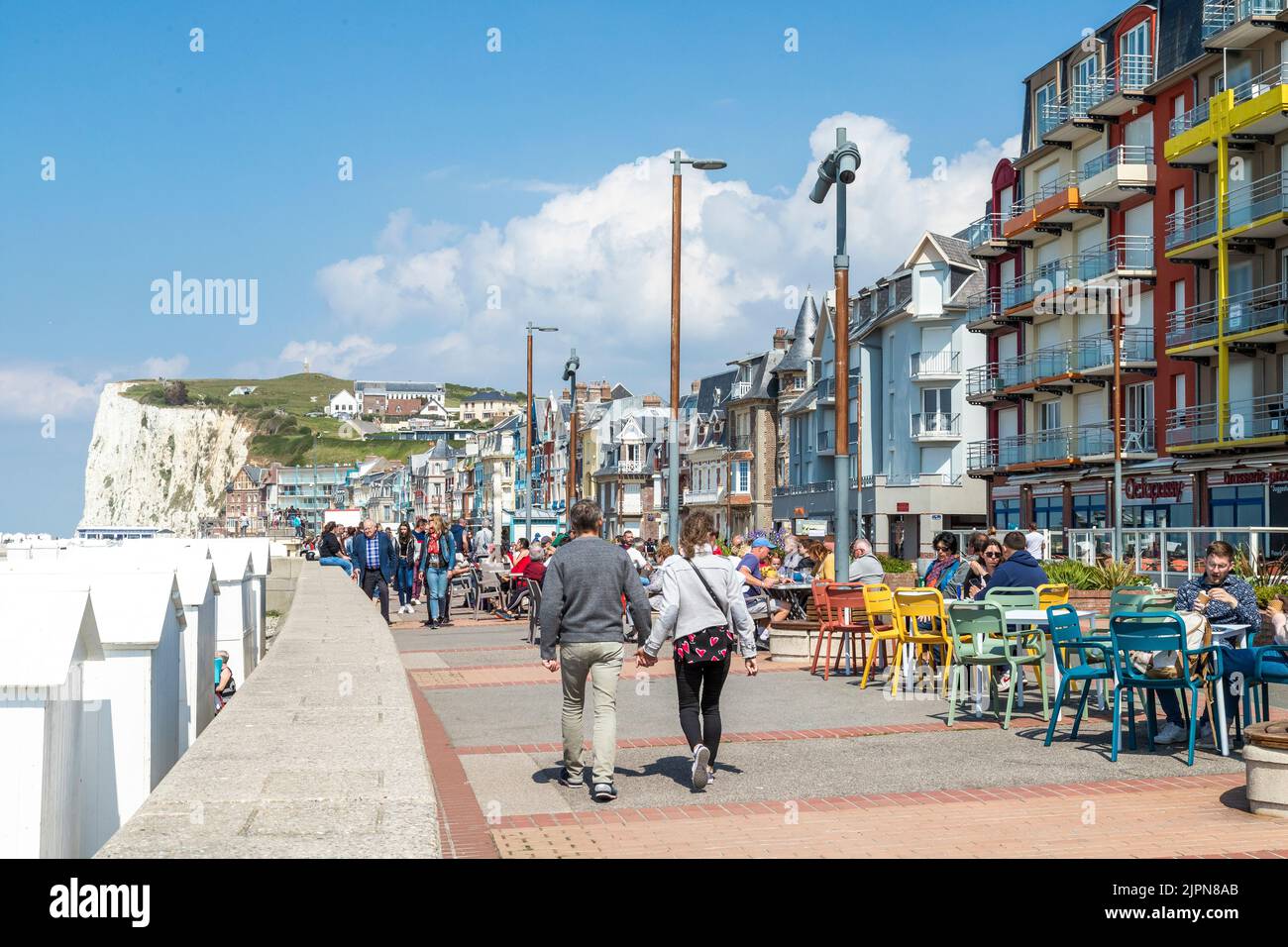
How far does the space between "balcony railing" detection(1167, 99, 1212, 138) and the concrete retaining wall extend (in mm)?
37056

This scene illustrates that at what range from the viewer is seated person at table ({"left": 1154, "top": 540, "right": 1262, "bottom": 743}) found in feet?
33.7

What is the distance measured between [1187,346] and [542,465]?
9799 cm

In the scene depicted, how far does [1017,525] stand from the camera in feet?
174

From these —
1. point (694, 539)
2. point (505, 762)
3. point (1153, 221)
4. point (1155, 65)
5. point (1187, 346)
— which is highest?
Answer: point (1155, 65)

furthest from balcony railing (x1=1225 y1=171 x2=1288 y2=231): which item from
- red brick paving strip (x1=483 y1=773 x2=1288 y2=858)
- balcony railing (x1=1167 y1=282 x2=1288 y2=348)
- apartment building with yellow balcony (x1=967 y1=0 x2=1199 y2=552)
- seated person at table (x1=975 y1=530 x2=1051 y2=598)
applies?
red brick paving strip (x1=483 y1=773 x2=1288 y2=858)

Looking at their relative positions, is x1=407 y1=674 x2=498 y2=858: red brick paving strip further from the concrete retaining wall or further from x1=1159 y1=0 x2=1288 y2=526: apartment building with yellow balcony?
x1=1159 y1=0 x2=1288 y2=526: apartment building with yellow balcony

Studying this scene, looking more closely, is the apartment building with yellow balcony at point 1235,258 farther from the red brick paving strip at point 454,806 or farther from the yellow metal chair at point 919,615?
the red brick paving strip at point 454,806

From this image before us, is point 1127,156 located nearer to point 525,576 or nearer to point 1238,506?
point 1238,506

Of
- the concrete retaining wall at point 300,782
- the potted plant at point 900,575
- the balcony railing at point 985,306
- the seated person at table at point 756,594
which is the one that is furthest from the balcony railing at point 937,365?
the concrete retaining wall at point 300,782

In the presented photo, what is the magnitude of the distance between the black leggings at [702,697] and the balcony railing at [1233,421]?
33.2 meters

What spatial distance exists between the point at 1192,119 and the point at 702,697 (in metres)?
38.2
